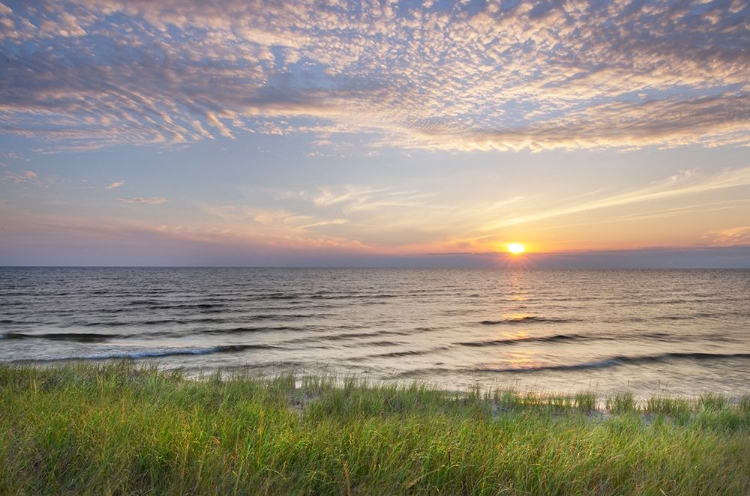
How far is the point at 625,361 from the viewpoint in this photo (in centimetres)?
2248

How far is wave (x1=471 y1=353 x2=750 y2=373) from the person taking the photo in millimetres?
20375

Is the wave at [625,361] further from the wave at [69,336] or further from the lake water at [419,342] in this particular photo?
the wave at [69,336]

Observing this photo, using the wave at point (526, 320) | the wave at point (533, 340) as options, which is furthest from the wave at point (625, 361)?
the wave at point (526, 320)

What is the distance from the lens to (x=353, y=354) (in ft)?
75.4

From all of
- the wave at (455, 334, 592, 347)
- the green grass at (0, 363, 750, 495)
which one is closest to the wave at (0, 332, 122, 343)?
the green grass at (0, 363, 750, 495)

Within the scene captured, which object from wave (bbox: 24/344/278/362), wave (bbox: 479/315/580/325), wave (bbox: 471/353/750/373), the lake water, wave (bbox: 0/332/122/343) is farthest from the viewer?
wave (bbox: 479/315/580/325)

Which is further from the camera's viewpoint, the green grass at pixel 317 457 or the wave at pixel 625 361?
the wave at pixel 625 361

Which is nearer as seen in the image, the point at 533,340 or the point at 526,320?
the point at 533,340

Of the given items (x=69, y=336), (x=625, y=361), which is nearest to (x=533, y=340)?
(x=625, y=361)

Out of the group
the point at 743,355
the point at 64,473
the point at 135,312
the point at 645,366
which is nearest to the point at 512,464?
the point at 64,473

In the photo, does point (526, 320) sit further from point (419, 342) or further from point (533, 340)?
point (419, 342)

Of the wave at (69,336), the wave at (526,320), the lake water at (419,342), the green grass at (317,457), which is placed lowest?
the wave at (526,320)

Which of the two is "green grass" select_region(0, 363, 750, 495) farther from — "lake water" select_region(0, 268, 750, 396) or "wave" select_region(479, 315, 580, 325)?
"wave" select_region(479, 315, 580, 325)

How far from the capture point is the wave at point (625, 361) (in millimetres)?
20375
